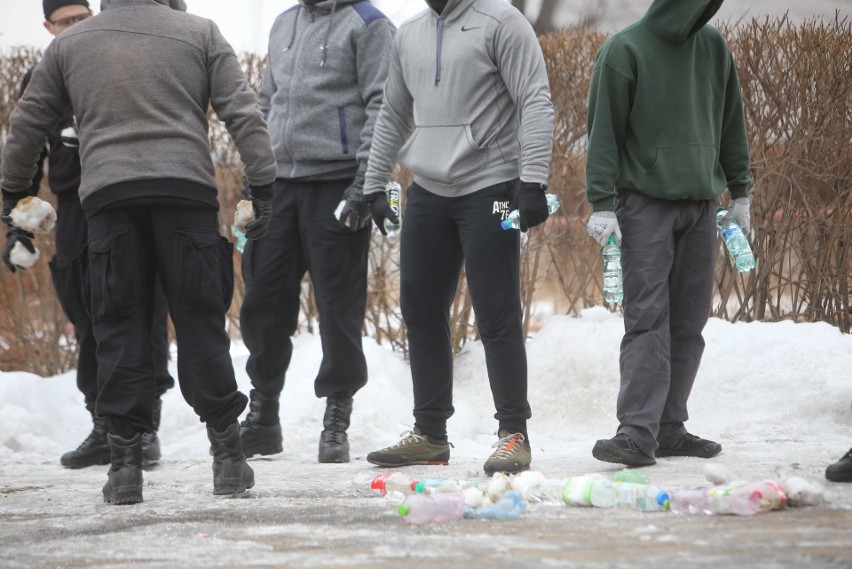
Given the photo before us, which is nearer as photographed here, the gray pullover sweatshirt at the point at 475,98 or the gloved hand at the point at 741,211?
the gray pullover sweatshirt at the point at 475,98

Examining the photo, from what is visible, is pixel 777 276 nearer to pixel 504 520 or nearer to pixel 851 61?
pixel 851 61

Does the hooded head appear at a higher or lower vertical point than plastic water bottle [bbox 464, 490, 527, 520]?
higher

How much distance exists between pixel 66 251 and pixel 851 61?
14.9 feet

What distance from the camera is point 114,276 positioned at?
13.5 feet

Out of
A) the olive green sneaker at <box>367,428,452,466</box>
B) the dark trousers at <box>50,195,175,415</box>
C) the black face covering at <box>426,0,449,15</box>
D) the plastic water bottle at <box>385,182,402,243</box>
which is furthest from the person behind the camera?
the dark trousers at <box>50,195,175,415</box>

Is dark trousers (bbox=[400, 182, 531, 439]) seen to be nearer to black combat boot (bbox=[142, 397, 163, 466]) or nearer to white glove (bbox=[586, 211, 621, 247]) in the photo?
white glove (bbox=[586, 211, 621, 247])

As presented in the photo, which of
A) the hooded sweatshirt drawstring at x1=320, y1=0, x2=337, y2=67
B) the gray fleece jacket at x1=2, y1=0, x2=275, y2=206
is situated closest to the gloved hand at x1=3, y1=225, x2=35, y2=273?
the gray fleece jacket at x1=2, y1=0, x2=275, y2=206

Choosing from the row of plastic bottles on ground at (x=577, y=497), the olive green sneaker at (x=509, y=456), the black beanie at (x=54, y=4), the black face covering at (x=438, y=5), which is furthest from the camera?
the black beanie at (x=54, y=4)

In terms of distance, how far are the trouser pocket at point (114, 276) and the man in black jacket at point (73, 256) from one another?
1.25 meters

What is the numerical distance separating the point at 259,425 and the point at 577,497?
7.23ft

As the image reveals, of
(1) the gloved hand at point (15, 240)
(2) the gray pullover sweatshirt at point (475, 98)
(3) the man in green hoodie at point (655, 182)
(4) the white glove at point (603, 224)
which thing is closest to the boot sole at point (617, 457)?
(3) the man in green hoodie at point (655, 182)

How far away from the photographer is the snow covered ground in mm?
3180

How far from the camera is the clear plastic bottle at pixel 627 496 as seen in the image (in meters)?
3.61

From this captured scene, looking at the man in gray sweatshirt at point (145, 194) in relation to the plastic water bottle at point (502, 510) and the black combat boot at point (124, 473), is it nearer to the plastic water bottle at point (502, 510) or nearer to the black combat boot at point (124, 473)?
the black combat boot at point (124, 473)
